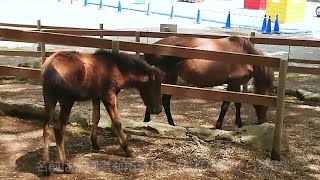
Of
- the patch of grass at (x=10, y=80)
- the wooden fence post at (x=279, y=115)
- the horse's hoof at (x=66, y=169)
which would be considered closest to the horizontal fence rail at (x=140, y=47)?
the wooden fence post at (x=279, y=115)

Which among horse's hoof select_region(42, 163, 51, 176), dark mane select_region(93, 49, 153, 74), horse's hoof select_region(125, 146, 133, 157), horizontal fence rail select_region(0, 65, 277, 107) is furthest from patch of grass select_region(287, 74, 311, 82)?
horse's hoof select_region(42, 163, 51, 176)

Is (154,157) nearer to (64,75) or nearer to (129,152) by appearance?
(129,152)

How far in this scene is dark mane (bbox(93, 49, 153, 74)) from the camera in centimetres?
494

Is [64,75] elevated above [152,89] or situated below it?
above

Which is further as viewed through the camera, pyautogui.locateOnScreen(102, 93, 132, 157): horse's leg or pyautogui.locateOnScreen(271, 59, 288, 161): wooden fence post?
pyautogui.locateOnScreen(271, 59, 288, 161): wooden fence post

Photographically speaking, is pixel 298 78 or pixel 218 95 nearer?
pixel 218 95

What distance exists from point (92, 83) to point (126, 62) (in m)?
0.54

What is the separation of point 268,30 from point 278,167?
56.5 feet

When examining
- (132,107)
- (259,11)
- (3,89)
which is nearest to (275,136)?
(132,107)

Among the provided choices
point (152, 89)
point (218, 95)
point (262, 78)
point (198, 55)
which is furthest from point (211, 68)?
point (152, 89)

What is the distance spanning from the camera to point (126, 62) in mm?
4973

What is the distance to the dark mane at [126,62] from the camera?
16.2 feet

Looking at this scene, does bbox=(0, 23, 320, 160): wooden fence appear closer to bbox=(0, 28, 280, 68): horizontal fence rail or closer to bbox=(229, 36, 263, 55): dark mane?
bbox=(0, 28, 280, 68): horizontal fence rail

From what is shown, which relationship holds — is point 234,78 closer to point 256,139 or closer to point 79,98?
point 256,139
